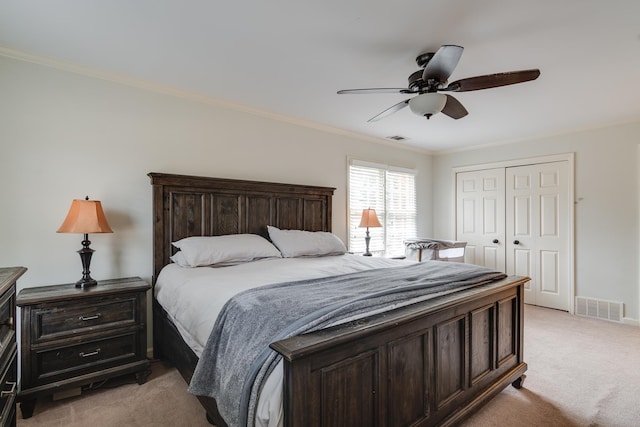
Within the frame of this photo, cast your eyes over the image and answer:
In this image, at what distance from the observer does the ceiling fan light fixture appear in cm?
221

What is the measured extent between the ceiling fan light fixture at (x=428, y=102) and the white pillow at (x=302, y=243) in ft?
5.55

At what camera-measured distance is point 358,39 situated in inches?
85.0

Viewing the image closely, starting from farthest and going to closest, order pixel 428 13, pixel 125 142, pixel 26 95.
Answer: pixel 125 142
pixel 26 95
pixel 428 13

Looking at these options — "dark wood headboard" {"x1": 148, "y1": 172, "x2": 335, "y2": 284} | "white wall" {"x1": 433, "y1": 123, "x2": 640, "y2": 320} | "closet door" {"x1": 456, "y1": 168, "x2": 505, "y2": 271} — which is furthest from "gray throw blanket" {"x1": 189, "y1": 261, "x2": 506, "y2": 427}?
"closet door" {"x1": 456, "y1": 168, "x2": 505, "y2": 271}

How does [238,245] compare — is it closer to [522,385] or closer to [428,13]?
[428,13]

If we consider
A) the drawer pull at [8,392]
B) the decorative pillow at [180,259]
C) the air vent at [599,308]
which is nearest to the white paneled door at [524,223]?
the air vent at [599,308]

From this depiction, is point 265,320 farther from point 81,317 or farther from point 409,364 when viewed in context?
point 81,317

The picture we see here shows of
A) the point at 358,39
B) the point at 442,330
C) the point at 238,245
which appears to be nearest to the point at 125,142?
the point at 238,245

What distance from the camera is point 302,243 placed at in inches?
130

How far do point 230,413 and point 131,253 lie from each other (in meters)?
2.00

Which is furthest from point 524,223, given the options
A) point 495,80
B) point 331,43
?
point 331,43

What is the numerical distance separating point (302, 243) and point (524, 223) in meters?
3.51

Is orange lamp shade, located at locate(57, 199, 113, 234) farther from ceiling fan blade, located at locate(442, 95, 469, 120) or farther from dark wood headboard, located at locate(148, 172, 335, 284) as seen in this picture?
ceiling fan blade, located at locate(442, 95, 469, 120)

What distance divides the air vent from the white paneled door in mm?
147
